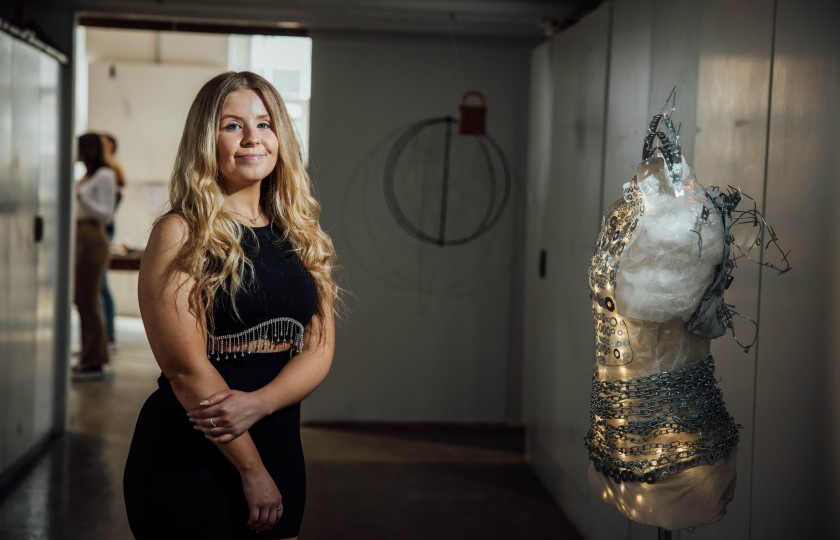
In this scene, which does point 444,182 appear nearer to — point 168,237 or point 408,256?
point 408,256

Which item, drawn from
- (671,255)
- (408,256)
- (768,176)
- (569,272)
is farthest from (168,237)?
(408,256)

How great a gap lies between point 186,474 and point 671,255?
1.09 m

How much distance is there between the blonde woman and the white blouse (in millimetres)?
4767

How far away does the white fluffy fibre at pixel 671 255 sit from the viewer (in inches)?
77.2

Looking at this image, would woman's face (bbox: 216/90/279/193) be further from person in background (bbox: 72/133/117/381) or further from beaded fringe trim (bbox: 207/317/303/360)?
person in background (bbox: 72/133/117/381)

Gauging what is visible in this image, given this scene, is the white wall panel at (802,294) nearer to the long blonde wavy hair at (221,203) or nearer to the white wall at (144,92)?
the long blonde wavy hair at (221,203)

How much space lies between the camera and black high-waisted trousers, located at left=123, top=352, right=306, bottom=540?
6.21 feet

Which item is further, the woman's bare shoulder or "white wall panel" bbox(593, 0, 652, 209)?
"white wall panel" bbox(593, 0, 652, 209)

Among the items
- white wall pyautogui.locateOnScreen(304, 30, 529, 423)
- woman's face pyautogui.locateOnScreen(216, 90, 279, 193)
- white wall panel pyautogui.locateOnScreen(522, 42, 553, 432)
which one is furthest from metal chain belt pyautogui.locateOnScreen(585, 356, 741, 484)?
white wall pyautogui.locateOnScreen(304, 30, 529, 423)

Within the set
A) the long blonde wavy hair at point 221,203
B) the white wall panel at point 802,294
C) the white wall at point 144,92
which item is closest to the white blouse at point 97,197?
the white wall at point 144,92

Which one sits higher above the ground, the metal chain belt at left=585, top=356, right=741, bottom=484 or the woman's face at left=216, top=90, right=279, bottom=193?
the woman's face at left=216, top=90, right=279, bottom=193

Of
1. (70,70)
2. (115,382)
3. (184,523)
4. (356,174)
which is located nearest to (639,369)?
(184,523)

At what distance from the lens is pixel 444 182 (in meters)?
5.54

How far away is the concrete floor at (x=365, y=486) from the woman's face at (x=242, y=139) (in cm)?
218
